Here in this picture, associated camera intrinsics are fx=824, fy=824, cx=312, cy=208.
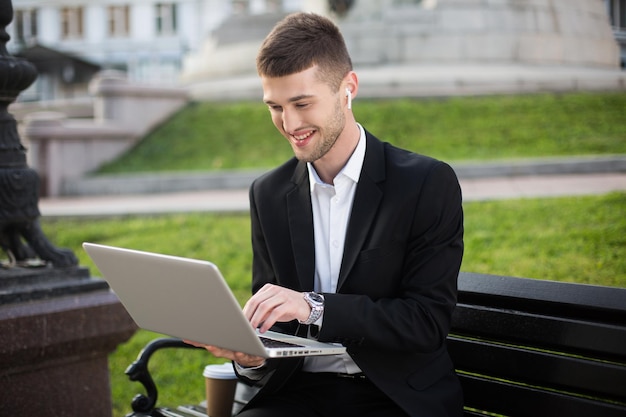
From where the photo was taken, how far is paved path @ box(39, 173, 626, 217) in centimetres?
910

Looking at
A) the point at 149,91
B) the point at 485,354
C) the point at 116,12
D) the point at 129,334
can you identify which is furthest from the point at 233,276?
the point at 116,12

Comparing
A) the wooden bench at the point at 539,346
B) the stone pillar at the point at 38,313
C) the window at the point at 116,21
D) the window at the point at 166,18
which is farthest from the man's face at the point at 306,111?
the window at the point at 116,21

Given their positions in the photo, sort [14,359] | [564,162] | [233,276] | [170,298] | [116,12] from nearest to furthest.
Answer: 1. [170,298]
2. [14,359]
3. [233,276]
4. [564,162]
5. [116,12]

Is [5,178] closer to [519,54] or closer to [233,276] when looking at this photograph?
[233,276]

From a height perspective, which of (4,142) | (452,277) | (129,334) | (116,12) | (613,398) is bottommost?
(129,334)

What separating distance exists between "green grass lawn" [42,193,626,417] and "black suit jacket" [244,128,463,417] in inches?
112

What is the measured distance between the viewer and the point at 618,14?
35.0 feet

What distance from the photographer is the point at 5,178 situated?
3594 millimetres

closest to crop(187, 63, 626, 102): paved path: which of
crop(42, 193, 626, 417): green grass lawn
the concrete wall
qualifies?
the concrete wall

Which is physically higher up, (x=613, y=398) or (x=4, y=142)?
(x=4, y=142)

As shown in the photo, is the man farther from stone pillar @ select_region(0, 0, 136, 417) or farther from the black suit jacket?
stone pillar @ select_region(0, 0, 136, 417)

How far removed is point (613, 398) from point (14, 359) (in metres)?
2.36

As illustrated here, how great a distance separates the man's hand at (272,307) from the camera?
235 centimetres

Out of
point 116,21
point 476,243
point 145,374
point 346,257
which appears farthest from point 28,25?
point 346,257
